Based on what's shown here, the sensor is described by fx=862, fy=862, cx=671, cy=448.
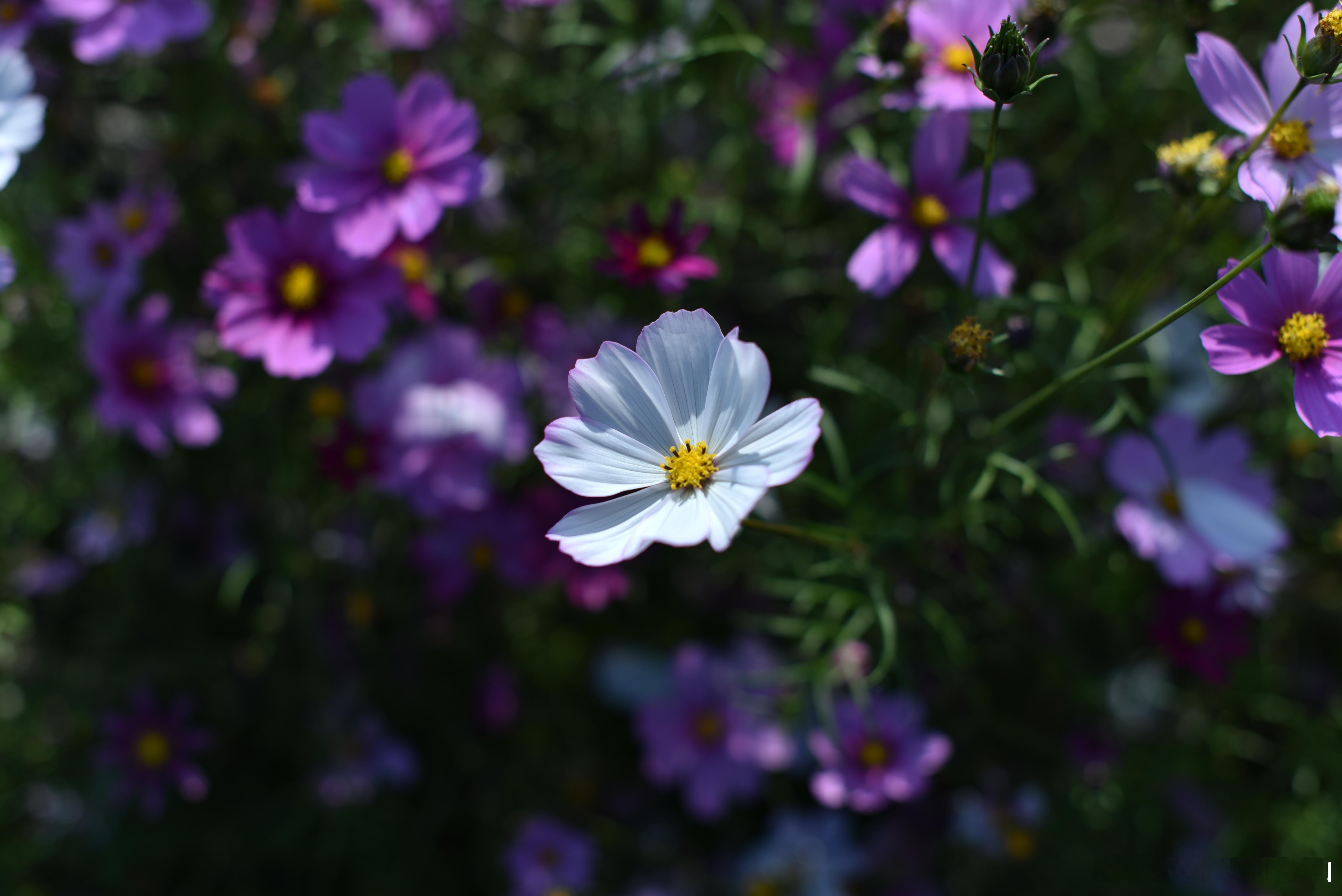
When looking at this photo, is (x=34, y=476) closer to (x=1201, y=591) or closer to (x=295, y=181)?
(x=295, y=181)

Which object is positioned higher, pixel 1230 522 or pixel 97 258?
pixel 97 258

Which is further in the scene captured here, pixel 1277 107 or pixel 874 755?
pixel 874 755

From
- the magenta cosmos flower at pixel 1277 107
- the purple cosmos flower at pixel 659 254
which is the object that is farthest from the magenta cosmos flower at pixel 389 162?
the magenta cosmos flower at pixel 1277 107

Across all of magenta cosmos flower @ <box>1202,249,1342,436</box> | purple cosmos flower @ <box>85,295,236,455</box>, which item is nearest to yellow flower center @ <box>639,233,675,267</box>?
magenta cosmos flower @ <box>1202,249,1342,436</box>

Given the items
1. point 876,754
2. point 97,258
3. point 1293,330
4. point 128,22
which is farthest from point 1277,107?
point 97,258

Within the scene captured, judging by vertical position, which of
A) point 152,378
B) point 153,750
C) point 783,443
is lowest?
point 153,750

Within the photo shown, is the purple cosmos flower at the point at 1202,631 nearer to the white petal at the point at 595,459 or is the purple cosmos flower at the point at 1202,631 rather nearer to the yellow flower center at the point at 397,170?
the white petal at the point at 595,459

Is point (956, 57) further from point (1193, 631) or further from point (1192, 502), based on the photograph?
point (1193, 631)
